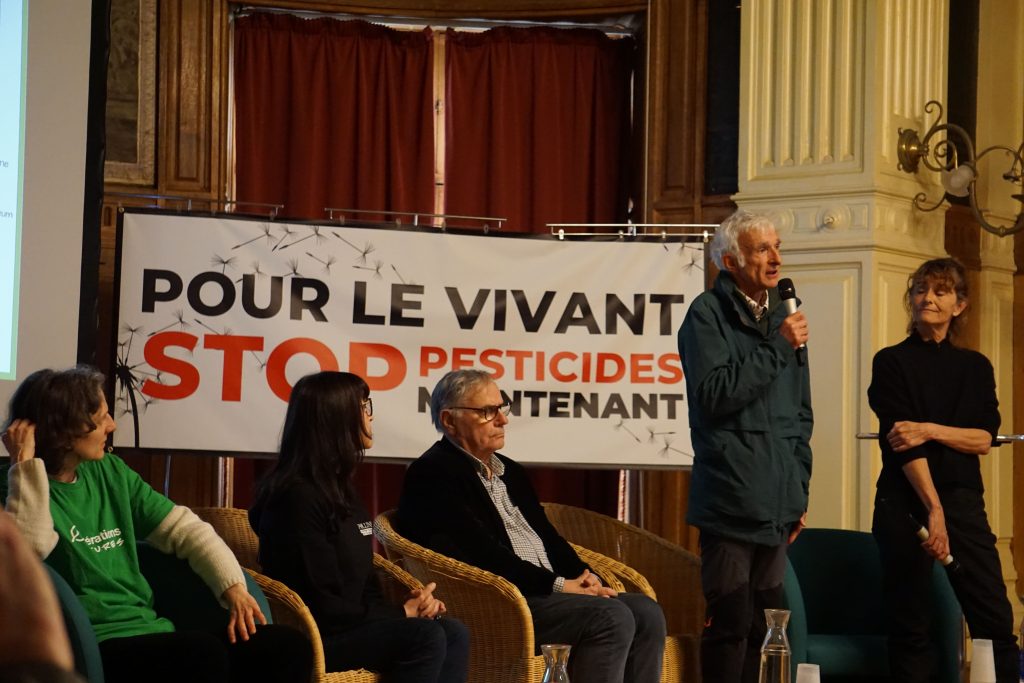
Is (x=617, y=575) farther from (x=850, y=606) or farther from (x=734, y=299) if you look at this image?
(x=734, y=299)

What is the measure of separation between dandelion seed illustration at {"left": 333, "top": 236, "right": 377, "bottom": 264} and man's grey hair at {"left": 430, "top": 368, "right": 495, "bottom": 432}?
1.32m

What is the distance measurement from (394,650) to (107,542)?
71 cm

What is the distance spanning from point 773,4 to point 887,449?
2.46 m

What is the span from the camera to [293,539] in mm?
3135

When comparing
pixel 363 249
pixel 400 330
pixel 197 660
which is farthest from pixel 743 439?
pixel 363 249

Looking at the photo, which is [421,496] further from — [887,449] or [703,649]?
[887,449]

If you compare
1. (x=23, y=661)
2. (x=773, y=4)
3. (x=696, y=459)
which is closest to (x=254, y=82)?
(x=773, y=4)

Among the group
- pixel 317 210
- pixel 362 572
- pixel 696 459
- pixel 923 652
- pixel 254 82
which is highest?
pixel 254 82

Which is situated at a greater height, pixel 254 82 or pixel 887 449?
pixel 254 82

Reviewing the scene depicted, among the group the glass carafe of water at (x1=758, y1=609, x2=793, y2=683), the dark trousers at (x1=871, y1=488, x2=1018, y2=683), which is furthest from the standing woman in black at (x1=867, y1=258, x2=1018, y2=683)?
the glass carafe of water at (x1=758, y1=609, x2=793, y2=683)

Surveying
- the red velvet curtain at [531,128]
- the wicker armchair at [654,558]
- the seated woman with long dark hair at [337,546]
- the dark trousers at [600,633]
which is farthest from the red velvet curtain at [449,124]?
the seated woman with long dark hair at [337,546]

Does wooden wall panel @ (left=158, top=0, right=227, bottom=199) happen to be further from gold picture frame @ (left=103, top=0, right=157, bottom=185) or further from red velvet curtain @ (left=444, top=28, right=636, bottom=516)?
red velvet curtain @ (left=444, top=28, right=636, bottom=516)

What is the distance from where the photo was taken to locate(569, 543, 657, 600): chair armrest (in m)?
Result: 3.73

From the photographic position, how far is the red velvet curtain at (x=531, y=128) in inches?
239
